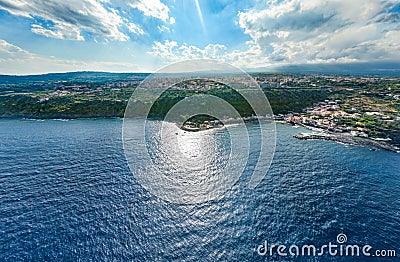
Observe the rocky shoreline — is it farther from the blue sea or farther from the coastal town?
the blue sea

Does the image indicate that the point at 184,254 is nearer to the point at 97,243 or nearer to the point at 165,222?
the point at 165,222

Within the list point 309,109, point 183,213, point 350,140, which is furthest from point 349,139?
point 183,213

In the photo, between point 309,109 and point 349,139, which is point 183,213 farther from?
point 309,109

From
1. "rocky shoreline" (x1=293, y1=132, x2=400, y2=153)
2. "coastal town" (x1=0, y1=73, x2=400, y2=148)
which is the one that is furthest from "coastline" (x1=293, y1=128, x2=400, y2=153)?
"coastal town" (x1=0, y1=73, x2=400, y2=148)

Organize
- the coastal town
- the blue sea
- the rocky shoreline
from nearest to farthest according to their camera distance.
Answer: the blue sea < the rocky shoreline < the coastal town

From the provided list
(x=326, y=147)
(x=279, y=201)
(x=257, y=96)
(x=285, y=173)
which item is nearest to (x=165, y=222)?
(x=279, y=201)

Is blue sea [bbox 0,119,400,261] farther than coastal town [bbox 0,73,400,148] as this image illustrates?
No
